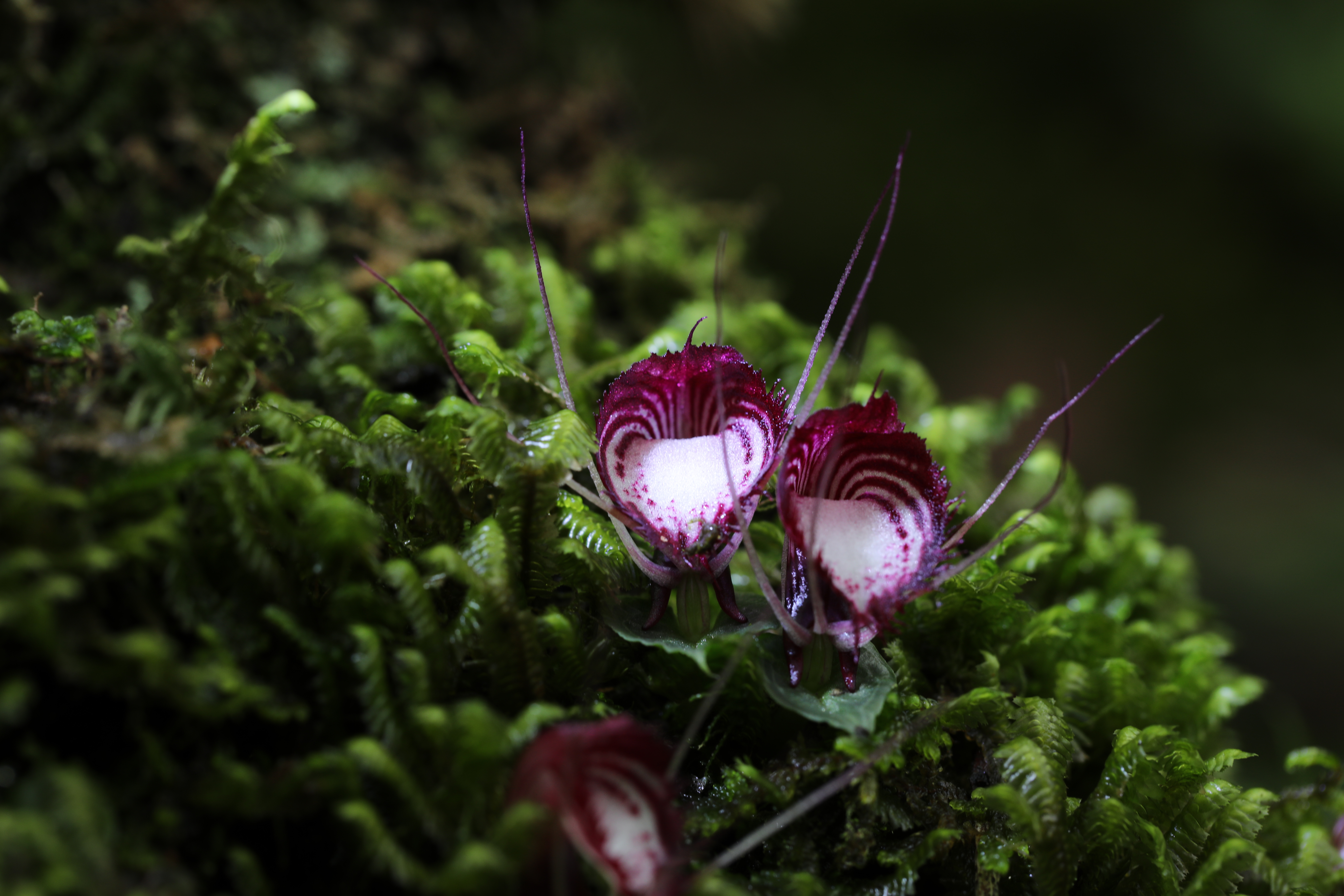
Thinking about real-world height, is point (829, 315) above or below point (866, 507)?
Result: above

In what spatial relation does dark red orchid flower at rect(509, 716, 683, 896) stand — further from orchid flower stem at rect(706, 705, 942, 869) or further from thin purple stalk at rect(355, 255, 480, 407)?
thin purple stalk at rect(355, 255, 480, 407)

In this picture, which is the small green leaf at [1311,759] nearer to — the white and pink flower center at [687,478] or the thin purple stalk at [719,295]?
the white and pink flower center at [687,478]

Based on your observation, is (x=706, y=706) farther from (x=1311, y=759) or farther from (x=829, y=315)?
(x=1311, y=759)

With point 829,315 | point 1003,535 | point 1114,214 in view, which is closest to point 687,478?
point 829,315

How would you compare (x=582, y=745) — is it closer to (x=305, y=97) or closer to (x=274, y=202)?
(x=305, y=97)

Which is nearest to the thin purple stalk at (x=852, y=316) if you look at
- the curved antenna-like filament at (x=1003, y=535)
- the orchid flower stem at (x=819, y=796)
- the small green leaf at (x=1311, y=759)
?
the curved antenna-like filament at (x=1003, y=535)
